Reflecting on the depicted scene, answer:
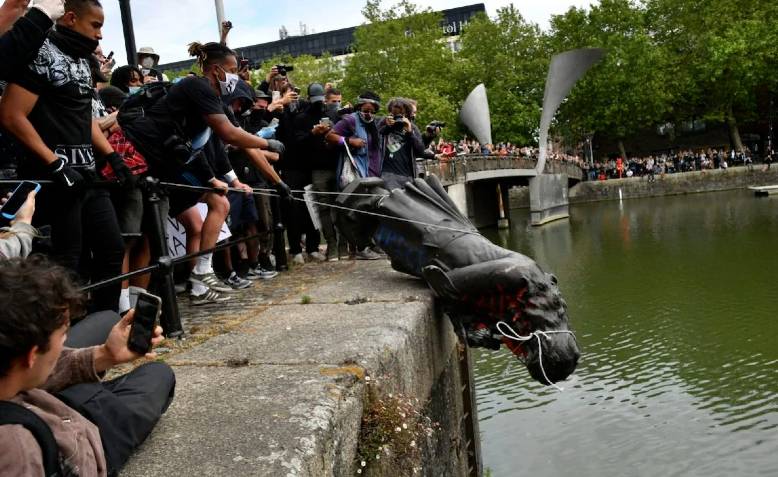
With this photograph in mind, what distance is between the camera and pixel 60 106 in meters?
3.23

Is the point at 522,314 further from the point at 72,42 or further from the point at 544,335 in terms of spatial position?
the point at 72,42

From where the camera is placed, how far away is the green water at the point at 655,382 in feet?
20.9

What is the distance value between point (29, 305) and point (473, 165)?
2624cm

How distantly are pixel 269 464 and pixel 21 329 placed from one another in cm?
74

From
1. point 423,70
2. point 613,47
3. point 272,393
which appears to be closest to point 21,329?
point 272,393

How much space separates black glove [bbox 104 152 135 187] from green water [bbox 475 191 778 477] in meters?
4.21

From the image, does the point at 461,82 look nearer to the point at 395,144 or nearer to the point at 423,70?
the point at 423,70

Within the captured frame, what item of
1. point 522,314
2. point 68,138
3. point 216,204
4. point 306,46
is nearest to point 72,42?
Answer: point 68,138

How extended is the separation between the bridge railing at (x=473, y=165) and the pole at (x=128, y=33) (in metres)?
12.5

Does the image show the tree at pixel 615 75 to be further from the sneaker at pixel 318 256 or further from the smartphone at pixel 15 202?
the smartphone at pixel 15 202

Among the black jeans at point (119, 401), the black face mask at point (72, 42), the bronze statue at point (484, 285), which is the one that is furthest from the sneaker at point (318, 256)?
the black jeans at point (119, 401)

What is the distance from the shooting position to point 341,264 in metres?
6.45

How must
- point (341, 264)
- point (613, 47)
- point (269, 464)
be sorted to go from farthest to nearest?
point (613, 47) → point (341, 264) → point (269, 464)

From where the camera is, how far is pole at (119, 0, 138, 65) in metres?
6.68
